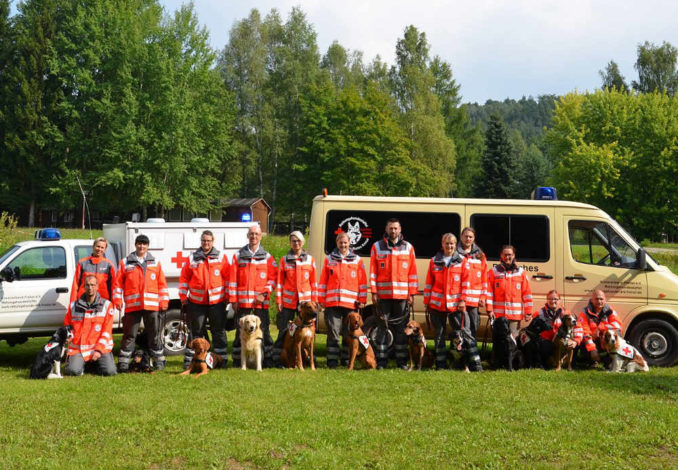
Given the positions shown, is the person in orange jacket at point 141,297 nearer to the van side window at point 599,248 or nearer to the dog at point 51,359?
the dog at point 51,359

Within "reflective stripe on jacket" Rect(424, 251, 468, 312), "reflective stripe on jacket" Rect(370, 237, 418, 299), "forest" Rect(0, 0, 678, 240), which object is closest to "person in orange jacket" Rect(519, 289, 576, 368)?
"reflective stripe on jacket" Rect(424, 251, 468, 312)

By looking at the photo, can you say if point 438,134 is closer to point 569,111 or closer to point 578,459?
point 569,111

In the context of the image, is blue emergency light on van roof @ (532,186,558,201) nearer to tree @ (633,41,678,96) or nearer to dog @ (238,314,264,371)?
dog @ (238,314,264,371)

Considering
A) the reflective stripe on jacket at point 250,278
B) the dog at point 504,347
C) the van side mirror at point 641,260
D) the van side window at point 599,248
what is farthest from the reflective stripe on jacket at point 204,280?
the van side mirror at point 641,260

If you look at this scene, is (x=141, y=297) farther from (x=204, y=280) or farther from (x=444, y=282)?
(x=444, y=282)

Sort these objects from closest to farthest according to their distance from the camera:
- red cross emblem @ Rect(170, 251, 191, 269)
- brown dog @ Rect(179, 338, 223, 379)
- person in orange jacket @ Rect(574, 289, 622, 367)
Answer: brown dog @ Rect(179, 338, 223, 379)
person in orange jacket @ Rect(574, 289, 622, 367)
red cross emblem @ Rect(170, 251, 191, 269)

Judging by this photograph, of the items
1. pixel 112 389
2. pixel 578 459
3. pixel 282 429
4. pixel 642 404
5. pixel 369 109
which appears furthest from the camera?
pixel 369 109

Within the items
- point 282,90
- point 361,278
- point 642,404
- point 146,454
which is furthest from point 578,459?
point 282,90

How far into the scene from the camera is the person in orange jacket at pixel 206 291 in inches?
329

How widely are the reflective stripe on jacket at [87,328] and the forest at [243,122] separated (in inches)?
1129

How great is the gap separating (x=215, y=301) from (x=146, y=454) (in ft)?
11.7

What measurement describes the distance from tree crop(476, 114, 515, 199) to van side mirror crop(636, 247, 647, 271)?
46356 mm

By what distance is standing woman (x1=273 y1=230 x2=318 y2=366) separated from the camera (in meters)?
8.50

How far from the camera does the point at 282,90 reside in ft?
149
